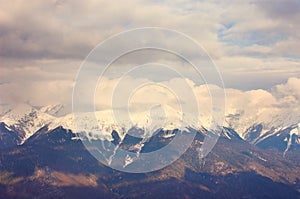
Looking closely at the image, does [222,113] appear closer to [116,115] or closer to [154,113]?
[116,115]

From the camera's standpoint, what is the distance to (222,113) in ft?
269

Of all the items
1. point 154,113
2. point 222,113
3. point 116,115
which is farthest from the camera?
point 154,113

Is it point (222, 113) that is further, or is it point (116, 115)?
point (116, 115)

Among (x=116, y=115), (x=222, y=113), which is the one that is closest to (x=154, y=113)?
(x=116, y=115)

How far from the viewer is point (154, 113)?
16550 cm

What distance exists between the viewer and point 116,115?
97500mm

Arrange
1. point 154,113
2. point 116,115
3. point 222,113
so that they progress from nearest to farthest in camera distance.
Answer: point 222,113, point 116,115, point 154,113

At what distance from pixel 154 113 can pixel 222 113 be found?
276 feet

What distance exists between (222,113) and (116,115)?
25530 mm

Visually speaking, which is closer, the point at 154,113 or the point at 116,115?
the point at 116,115

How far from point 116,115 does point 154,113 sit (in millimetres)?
68595
